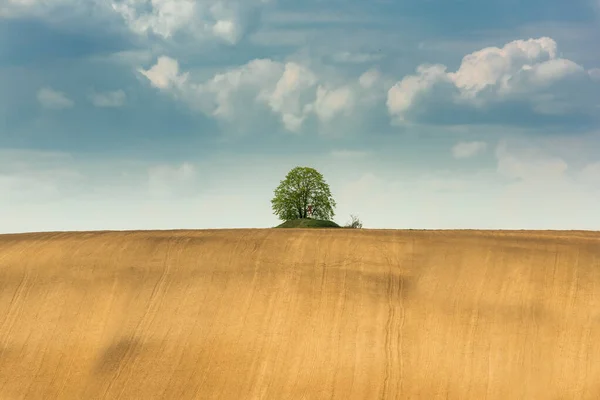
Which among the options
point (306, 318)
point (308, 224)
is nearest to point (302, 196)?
point (308, 224)

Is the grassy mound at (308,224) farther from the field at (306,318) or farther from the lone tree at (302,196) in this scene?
the field at (306,318)

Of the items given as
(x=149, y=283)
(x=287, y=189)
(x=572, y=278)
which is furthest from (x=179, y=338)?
(x=287, y=189)

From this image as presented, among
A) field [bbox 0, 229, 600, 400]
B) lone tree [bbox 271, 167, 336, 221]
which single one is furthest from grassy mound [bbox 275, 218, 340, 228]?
field [bbox 0, 229, 600, 400]

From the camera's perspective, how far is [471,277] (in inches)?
1452

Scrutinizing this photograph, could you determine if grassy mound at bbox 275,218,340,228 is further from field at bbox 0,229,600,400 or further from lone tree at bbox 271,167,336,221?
field at bbox 0,229,600,400

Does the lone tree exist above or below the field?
above

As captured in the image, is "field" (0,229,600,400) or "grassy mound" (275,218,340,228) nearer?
"field" (0,229,600,400)

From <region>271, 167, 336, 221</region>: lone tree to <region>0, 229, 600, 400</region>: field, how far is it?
1043 inches

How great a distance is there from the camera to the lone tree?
225 feet

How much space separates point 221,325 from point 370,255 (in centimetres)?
807

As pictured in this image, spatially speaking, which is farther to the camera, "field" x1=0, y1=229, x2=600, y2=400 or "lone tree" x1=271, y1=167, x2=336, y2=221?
"lone tree" x1=271, y1=167, x2=336, y2=221

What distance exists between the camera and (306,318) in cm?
3466

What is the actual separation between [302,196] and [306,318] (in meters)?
34.9

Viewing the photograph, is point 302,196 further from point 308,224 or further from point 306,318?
point 306,318
